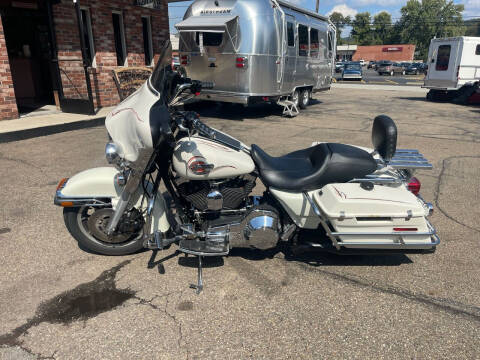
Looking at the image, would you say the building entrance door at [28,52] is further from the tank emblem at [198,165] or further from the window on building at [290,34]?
the tank emblem at [198,165]

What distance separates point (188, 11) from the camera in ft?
32.9

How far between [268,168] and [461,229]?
2488mm

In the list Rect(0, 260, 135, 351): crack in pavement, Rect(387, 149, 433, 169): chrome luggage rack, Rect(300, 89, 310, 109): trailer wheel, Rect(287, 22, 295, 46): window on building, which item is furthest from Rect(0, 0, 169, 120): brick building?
Rect(387, 149, 433, 169): chrome luggage rack

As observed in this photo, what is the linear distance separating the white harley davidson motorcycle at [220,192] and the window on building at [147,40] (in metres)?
10.3

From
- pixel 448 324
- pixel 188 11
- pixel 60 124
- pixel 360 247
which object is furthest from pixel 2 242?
pixel 188 11

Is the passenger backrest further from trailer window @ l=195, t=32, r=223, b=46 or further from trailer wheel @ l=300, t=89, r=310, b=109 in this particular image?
trailer wheel @ l=300, t=89, r=310, b=109

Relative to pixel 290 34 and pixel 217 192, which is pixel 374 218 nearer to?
pixel 217 192

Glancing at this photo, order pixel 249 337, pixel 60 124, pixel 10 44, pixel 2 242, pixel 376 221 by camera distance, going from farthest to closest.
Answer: pixel 10 44
pixel 60 124
pixel 2 242
pixel 376 221
pixel 249 337

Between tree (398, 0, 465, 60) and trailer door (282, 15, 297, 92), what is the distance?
93.4m

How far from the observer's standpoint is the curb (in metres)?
7.39

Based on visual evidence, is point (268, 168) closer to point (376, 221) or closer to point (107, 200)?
point (376, 221)

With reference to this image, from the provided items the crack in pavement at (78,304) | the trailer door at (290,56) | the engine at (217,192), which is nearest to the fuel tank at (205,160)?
the engine at (217,192)

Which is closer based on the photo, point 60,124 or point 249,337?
point 249,337

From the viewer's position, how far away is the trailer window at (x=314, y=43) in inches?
464
